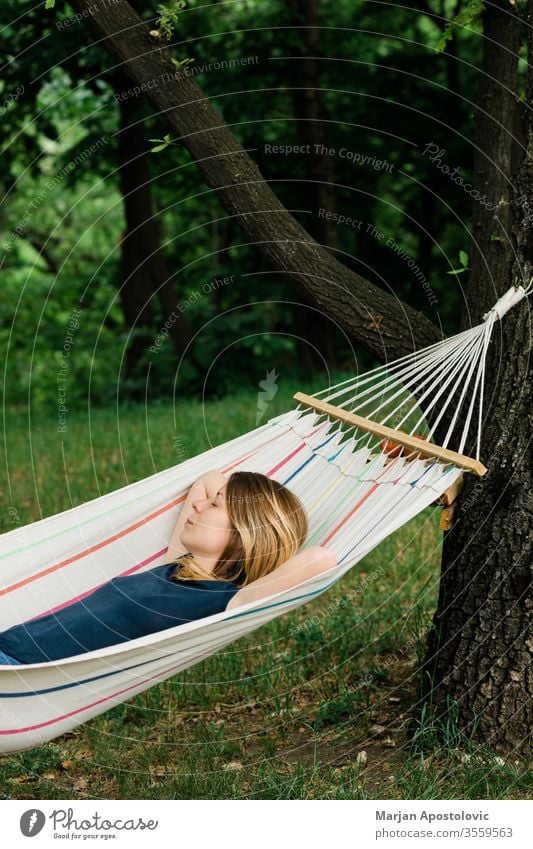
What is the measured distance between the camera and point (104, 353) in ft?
35.9

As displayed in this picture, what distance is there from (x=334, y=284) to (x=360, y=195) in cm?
518

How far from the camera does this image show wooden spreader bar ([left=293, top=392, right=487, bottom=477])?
1.91m

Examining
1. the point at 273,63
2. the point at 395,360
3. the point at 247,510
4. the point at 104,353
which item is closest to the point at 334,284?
the point at 395,360

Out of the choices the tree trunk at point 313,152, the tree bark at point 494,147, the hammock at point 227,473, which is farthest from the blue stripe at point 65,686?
the tree trunk at point 313,152

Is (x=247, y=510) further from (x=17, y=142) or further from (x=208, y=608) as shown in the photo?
(x=17, y=142)

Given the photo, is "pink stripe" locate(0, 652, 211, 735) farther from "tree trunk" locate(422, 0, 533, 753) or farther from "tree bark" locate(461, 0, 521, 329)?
"tree bark" locate(461, 0, 521, 329)

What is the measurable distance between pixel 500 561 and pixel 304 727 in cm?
69

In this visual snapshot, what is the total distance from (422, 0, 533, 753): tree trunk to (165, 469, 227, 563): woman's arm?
21.4 inches

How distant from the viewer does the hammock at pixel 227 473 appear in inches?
70.2

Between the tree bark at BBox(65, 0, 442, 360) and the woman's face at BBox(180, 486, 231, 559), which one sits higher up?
the tree bark at BBox(65, 0, 442, 360)

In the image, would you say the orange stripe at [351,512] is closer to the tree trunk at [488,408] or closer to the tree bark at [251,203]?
the tree trunk at [488,408]

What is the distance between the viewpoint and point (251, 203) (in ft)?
7.11

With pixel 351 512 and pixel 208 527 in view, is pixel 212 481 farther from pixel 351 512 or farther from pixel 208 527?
pixel 351 512

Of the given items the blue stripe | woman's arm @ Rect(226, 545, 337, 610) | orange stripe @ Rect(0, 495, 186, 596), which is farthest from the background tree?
the blue stripe
